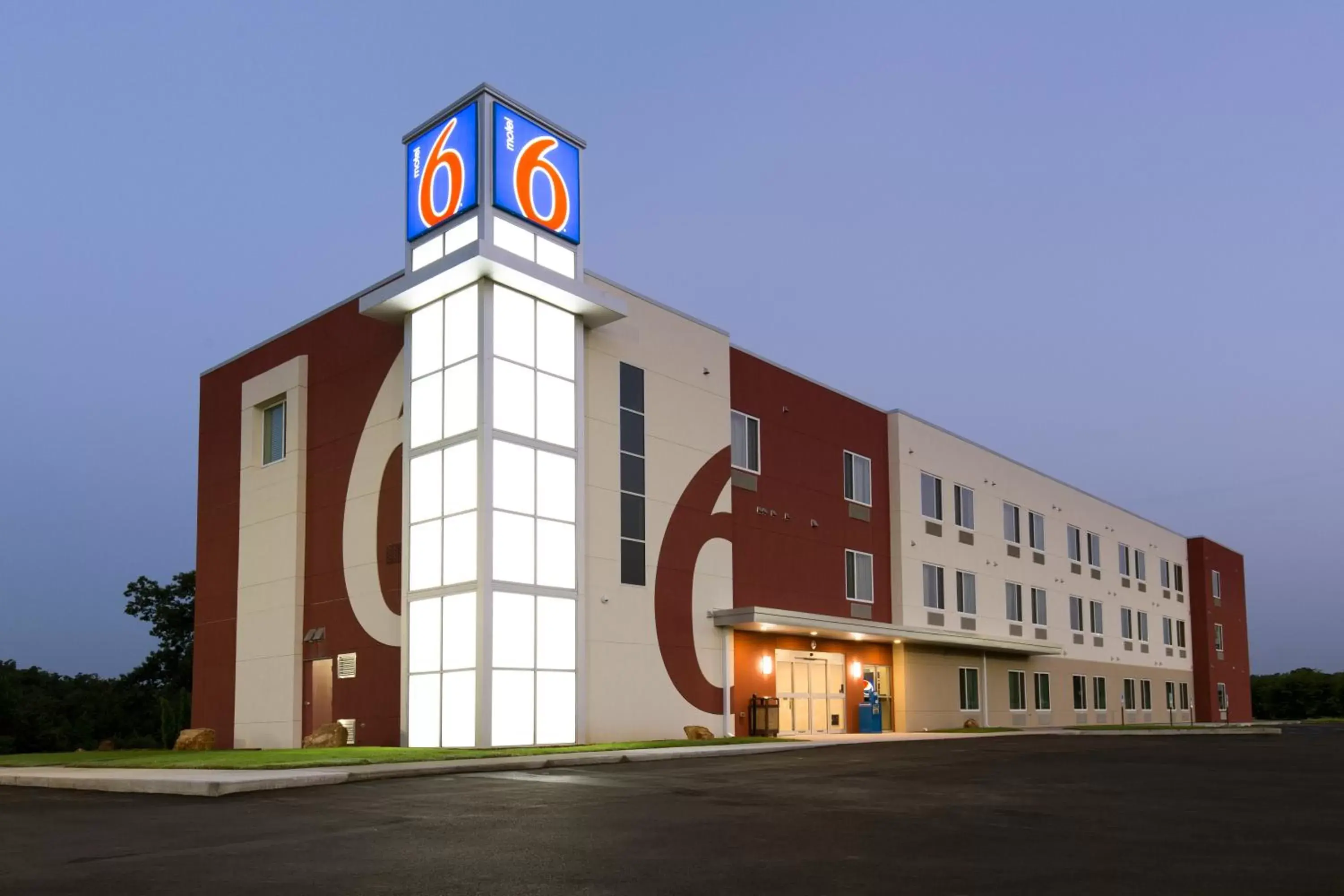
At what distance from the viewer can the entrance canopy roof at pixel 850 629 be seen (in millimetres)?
28578

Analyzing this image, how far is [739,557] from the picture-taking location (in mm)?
30438

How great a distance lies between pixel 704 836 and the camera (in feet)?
30.6

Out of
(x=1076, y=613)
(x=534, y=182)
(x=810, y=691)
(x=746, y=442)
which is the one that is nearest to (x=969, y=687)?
(x=810, y=691)

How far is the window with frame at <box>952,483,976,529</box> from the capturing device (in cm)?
4050

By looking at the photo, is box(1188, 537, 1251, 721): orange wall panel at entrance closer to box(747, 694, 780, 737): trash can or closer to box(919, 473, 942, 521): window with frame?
box(919, 473, 942, 521): window with frame

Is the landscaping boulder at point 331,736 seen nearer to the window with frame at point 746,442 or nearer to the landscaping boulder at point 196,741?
the landscaping boulder at point 196,741

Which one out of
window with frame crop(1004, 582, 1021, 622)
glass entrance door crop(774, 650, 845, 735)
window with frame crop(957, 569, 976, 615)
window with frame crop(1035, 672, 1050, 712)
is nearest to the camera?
glass entrance door crop(774, 650, 845, 735)

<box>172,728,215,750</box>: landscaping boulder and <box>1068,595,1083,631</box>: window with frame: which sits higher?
<box>1068,595,1083,631</box>: window with frame

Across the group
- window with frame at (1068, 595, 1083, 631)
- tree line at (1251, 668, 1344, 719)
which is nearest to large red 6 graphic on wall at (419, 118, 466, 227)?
window with frame at (1068, 595, 1083, 631)

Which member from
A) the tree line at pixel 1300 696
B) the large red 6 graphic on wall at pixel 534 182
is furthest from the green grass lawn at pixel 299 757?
the tree line at pixel 1300 696

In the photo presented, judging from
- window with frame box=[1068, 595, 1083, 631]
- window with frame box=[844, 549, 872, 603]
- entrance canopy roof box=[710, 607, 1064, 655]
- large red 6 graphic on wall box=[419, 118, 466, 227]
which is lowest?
entrance canopy roof box=[710, 607, 1064, 655]

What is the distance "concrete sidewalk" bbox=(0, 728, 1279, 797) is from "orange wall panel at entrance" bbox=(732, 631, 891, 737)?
613 centimetres

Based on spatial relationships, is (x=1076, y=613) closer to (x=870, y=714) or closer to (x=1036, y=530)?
(x=1036, y=530)

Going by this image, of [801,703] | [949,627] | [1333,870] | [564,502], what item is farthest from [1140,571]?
[1333,870]
